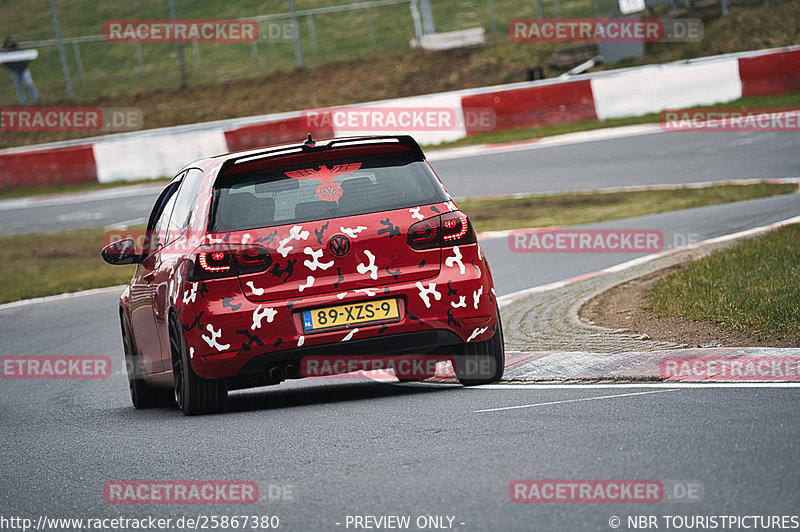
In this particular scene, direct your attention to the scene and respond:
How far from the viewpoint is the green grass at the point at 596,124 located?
25.6m

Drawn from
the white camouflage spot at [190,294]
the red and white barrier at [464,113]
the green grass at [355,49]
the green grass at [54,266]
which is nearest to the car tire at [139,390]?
the white camouflage spot at [190,294]

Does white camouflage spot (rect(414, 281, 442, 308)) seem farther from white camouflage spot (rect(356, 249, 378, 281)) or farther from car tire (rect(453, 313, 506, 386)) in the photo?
car tire (rect(453, 313, 506, 386))

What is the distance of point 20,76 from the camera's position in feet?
127

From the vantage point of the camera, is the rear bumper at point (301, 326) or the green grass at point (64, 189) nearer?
the rear bumper at point (301, 326)

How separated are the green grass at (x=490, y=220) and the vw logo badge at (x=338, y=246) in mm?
11175

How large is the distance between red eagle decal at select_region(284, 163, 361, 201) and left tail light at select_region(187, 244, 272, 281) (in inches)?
21.5

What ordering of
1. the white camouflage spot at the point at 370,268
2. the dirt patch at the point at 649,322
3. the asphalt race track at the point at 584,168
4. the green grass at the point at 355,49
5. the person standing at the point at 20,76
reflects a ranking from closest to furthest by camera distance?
the white camouflage spot at the point at 370,268, the dirt patch at the point at 649,322, the asphalt race track at the point at 584,168, the green grass at the point at 355,49, the person standing at the point at 20,76

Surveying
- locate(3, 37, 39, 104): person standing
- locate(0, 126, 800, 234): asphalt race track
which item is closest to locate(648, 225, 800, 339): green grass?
locate(0, 126, 800, 234): asphalt race track

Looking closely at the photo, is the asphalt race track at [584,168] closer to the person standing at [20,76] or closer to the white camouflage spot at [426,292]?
the person standing at [20,76]

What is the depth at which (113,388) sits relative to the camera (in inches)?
422

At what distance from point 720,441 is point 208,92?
33.9 metres

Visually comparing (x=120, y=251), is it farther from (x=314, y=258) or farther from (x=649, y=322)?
(x=649, y=322)

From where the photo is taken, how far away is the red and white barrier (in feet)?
87.2

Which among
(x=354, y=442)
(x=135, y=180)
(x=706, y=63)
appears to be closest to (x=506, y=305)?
(x=354, y=442)
